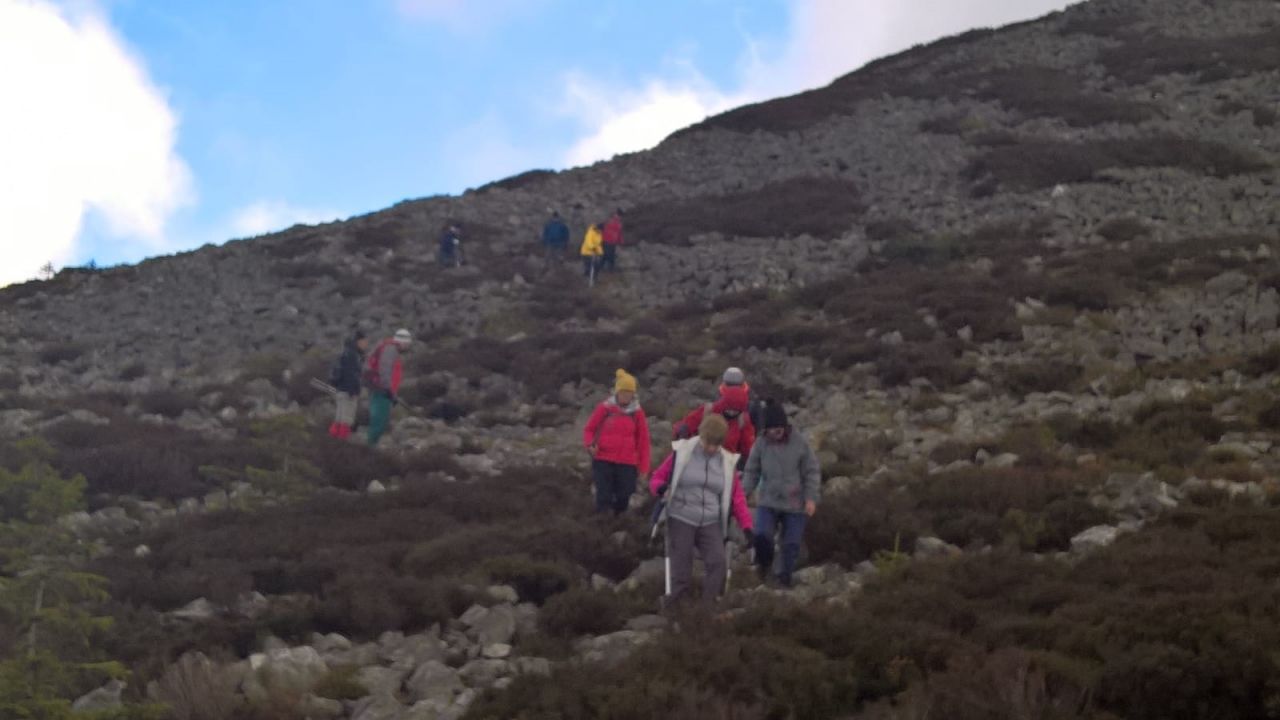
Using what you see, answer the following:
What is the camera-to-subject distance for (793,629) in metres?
8.18

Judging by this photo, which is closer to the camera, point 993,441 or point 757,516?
point 757,516

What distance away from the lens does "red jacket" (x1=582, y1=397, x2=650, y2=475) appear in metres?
12.9

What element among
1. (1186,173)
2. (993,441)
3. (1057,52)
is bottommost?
(993,441)

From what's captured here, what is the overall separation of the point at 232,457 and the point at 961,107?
3309cm

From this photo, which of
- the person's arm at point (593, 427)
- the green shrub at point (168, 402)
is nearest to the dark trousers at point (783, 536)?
the person's arm at point (593, 427)

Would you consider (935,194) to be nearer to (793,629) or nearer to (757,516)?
(757,516)

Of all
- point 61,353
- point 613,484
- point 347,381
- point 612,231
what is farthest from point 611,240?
point 613,484

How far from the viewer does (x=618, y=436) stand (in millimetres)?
12945

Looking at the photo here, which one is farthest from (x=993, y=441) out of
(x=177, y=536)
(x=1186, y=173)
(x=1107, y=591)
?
(x=1186, y=173)

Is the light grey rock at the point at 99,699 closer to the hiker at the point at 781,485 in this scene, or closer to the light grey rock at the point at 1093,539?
the hiker at the point at 781,485

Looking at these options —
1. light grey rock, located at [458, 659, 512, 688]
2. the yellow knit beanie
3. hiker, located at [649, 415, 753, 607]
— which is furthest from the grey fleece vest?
the yellow knit beanie

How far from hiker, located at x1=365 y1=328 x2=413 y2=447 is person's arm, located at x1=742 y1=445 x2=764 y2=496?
8.64 m

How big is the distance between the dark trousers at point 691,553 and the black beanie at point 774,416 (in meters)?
1.43

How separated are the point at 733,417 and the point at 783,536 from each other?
1.51 metres
